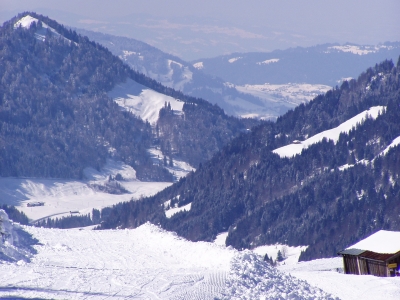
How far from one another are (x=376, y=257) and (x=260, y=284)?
2369 cm

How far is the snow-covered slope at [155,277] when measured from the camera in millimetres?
60781

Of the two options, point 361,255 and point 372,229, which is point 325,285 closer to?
point 361,255

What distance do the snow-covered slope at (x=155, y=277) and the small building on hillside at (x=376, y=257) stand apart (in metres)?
14.4

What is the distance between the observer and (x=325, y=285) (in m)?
75.2

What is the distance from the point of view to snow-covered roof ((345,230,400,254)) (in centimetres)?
8725

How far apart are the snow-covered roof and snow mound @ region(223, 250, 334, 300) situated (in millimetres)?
18811

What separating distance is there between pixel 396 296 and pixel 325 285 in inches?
226

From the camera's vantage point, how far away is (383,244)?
89125 mm

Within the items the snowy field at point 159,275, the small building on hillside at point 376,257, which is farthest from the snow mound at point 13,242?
the small building on hillside at point 376,257

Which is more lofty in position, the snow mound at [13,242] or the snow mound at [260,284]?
the snow mound at [13,242]

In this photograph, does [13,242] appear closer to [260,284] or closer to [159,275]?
[159,275]

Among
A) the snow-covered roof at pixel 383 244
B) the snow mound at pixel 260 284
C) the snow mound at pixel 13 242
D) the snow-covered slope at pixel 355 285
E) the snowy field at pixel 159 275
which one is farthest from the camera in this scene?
the snow-covered roof at pixel 383 244

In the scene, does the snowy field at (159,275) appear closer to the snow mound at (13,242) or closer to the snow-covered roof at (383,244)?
the snow mound at (13,242)

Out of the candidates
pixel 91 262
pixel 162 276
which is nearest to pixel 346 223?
pixel 91 262
